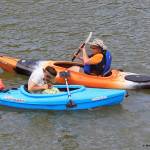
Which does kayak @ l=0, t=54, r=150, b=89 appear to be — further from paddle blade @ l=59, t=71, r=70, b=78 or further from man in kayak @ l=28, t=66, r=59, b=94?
man in kayak @ l=28, t=66, r=59, b=94

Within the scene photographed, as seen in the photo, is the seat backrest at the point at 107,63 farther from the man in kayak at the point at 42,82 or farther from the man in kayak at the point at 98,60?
the man in kayak at the point at 42,82

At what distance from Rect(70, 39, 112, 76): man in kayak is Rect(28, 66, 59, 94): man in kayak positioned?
143 centimetres

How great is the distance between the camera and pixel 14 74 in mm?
16062

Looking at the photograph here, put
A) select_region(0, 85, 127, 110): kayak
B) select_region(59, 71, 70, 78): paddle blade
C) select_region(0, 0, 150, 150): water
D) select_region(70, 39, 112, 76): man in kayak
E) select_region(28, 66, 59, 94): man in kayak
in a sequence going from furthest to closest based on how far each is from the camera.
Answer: select_region(59, 71, 70, 78): paddle blade → select_region(70, 39, 112, 76): man in kayak → select_region(28, 66, 59, 94): man in kayak → select_region(0, 85, 127, 110): kayak → select_region(0, 0, 150, 150): water

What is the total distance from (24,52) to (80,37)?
2.16 m

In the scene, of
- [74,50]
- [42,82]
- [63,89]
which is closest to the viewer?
[42,82]

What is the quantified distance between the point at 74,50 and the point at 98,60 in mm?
3020

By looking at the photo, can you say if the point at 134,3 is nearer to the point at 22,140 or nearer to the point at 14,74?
the point at 14,74

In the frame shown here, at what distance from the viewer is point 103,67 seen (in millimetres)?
14883

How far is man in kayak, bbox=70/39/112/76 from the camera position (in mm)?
14625

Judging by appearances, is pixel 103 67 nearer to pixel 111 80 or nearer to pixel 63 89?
pixel 111 80

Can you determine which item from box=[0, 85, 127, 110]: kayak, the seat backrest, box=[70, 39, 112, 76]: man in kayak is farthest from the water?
box=[70, 39, 112, 76]: man in kayak

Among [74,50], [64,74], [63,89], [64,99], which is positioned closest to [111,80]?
[64,74]

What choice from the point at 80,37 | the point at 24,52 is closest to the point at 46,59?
the point at 24,52
